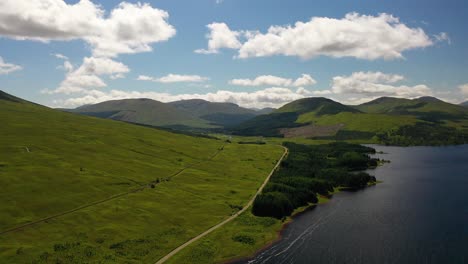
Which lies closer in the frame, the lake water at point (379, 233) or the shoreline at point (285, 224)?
the lake water at point (379, 233)

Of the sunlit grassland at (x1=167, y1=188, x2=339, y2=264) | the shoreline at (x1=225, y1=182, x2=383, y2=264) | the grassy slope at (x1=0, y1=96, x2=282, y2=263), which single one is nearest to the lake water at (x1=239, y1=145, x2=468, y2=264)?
the shoreline at (x1=225, y1=182, x2=383, y2=264)

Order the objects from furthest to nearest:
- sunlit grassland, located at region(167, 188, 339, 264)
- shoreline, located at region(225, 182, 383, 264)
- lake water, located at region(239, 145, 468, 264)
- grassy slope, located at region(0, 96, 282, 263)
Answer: shoreline, located at region(225, 182, 383, 264) < lake water, located at region(239, 145, 468, 264) < sunlit grassland, located at region(167, 188, 339, 264) < grassy slope, located at region(0, 96, 282, 263)

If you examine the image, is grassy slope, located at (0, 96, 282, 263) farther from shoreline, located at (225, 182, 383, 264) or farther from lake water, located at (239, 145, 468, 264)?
lake water, located at (239, 145, 468, 264)

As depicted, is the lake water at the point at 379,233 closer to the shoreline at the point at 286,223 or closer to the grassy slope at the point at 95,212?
the shoreline at the point at 286,223

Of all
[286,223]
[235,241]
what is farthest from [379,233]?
[235,241]

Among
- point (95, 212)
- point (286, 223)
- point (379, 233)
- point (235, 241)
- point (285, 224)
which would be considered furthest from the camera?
point (286, 223)

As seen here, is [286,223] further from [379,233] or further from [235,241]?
[379,233]

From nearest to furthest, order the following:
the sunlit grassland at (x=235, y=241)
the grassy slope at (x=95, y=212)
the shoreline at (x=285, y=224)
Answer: the grassy slope at (x=95, y=212), the sunlit grassland at (x=235, y=241), the shoreline at (x=285, y=224)

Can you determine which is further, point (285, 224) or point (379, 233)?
point (285, 224)

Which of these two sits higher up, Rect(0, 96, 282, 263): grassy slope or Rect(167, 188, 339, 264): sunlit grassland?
Rect(0, 96, 282, 263): grassy slope

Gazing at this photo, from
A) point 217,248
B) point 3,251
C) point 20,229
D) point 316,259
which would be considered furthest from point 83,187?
point 316,259

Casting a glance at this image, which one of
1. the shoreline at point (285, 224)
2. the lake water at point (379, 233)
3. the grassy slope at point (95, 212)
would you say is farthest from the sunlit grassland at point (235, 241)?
the grassy slope at point (95, 212)
